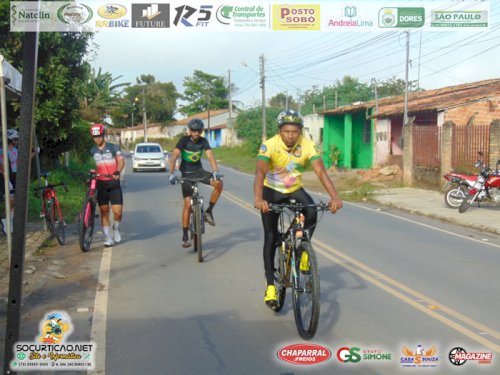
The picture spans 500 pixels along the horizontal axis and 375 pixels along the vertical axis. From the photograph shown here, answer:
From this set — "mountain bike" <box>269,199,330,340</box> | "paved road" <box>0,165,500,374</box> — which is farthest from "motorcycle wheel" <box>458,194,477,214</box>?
"mountain bike" <box>269,199,330,340</box>

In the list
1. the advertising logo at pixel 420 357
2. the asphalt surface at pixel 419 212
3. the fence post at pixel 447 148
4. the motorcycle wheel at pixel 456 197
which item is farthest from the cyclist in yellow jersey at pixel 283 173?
the fence post at pixel 447 148

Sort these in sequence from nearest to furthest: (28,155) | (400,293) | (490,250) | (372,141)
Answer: (28,155) → (400,293) → (490,250) → (372,141)

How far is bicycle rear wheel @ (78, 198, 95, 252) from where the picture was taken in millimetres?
9078

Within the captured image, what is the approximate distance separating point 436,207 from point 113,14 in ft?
34.3

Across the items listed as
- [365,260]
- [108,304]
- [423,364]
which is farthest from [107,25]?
[423,364]

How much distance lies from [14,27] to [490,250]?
12477 mm

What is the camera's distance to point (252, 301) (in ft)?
21.3

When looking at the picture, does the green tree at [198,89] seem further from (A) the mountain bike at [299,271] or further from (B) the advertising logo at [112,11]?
(A) the mountain bike at [299,271]

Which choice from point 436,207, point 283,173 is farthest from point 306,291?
point 436,207

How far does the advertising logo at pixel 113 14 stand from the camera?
55.2ft

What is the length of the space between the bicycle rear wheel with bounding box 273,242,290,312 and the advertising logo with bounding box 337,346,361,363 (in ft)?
3.31

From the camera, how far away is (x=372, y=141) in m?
31.5

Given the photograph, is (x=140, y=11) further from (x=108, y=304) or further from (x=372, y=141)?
(x=372, y=141)

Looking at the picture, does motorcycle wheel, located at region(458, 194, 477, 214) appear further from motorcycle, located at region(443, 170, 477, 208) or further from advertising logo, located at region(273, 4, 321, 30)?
advertising logo, located at region(273, 4, 321, 30)
